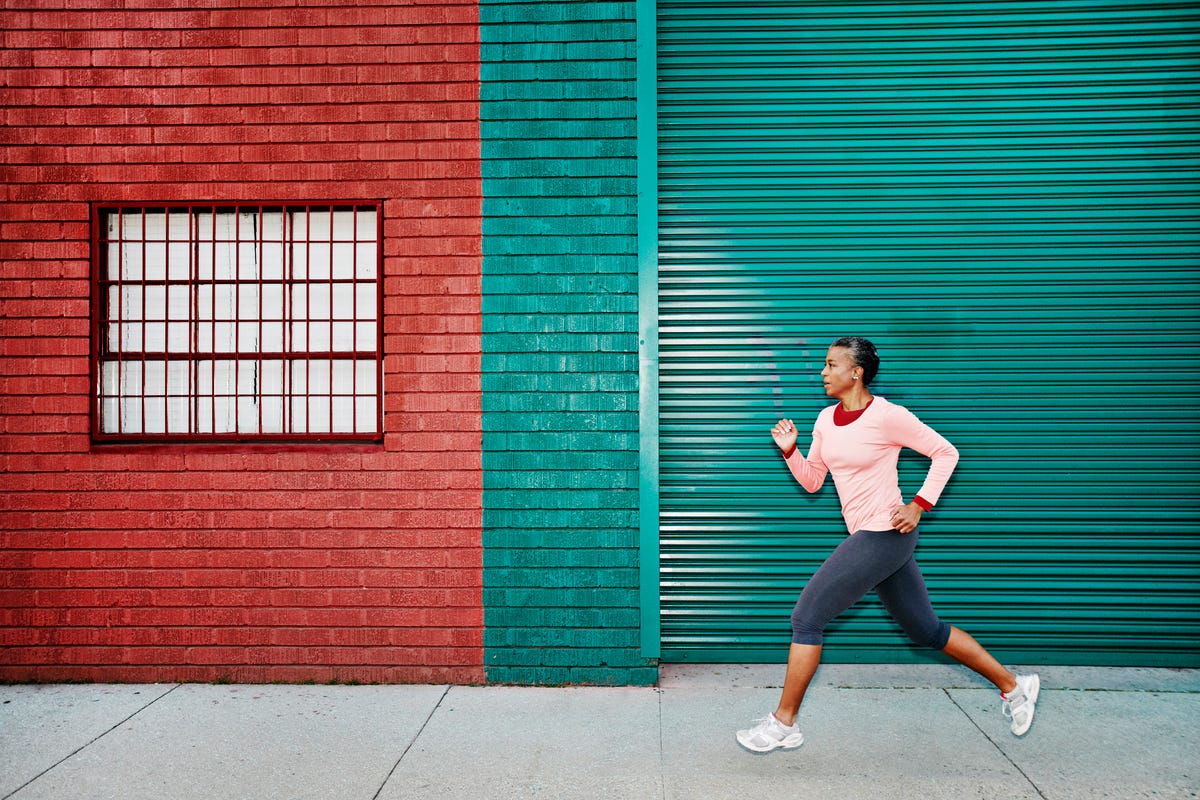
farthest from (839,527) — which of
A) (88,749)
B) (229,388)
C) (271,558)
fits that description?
(88,749)

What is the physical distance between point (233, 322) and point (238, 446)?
814mm

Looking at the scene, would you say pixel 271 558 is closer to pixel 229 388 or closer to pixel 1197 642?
pixel 229 388

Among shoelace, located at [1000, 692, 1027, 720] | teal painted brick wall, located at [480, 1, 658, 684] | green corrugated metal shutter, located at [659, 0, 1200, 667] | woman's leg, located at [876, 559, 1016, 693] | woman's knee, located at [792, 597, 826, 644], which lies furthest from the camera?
green corrugated metal shutter, located at [659, 0, 1200, 667]

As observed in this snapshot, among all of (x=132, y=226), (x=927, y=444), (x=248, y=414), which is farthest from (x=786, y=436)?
(x=132, y=226)

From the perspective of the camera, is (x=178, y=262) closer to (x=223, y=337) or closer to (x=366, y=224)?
(x=223, y=337)

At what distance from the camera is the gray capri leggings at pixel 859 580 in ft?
12.3

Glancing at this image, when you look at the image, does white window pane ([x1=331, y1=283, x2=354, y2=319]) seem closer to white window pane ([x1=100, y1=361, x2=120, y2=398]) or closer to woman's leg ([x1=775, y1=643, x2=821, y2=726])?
white window pane ([x1=100, y1=361, x2=120, y2=398])

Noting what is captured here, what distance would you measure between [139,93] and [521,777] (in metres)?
4.75

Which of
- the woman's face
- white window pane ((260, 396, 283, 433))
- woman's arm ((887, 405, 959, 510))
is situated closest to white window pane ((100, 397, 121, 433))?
white window pane ((260, 396, 283, 433))

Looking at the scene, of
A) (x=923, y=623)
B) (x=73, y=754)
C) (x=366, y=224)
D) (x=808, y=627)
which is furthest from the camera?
(x=366, y=224)

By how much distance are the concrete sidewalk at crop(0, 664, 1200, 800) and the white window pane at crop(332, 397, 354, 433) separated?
1.63 m

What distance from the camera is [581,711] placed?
4582 millimetres

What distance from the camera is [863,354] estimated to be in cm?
385

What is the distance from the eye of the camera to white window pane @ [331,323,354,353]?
522 cm
